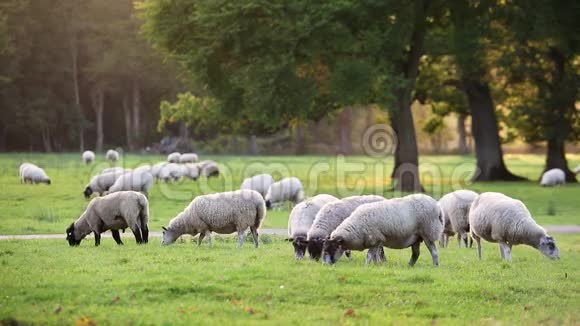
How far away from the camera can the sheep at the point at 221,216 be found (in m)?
18.7

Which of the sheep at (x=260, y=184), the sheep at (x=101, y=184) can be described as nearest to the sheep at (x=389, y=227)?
the sheep at (x=260, y=184)

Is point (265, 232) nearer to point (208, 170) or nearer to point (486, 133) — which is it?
point (208, 170)

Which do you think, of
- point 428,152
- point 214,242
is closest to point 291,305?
point 214,242

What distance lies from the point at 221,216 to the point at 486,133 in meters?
34.9

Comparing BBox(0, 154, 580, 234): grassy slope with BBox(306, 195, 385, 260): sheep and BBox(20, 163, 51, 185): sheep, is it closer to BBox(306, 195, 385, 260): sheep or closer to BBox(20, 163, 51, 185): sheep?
BBox(20, 163, 51, 185): sheep

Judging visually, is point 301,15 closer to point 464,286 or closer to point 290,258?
point 290,258

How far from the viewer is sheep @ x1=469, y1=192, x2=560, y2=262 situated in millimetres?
17266

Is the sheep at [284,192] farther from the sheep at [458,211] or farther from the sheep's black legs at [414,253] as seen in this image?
the sheep's black legs at [414,253]

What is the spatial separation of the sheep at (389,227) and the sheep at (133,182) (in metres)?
17.1

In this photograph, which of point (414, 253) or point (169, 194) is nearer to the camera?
point (414, 253)

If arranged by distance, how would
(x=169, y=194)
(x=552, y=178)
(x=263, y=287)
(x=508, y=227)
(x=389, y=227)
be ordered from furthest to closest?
(x=552, y=178) → (x=169, y=194) → (x=508, y=227) → (x=389, y=227) → (x=263, y=287)

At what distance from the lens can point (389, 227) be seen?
51.3 feet

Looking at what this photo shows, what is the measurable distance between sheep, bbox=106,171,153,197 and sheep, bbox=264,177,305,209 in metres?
4.82

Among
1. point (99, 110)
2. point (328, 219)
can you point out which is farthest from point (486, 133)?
point (99, 110)
